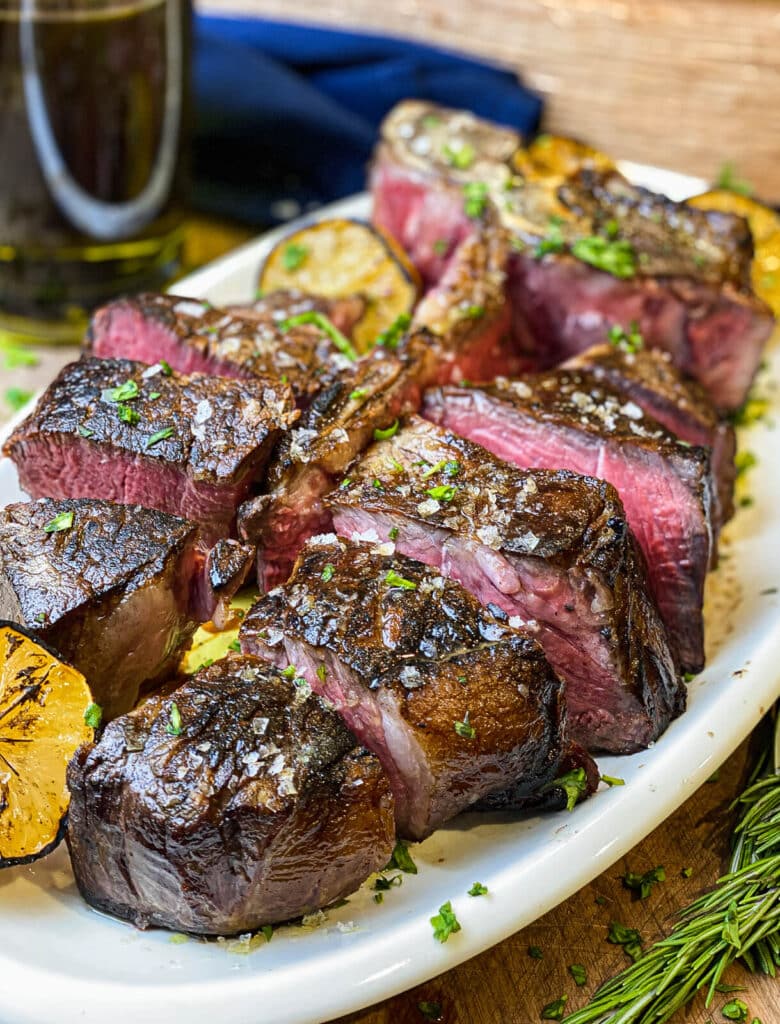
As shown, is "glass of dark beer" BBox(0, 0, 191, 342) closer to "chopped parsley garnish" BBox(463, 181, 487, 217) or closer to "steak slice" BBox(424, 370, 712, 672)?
"chopped parsley garnish" BBox(463, 181, 487, 217)

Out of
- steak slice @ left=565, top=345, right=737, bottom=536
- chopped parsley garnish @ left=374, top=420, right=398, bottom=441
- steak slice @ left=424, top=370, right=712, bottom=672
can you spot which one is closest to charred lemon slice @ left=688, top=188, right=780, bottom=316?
steak slice @ left=565, top=345, right=737, bottom=536

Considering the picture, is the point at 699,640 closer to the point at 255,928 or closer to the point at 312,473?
the point at 312,473


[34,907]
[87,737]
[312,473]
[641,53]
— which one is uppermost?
[641,53]

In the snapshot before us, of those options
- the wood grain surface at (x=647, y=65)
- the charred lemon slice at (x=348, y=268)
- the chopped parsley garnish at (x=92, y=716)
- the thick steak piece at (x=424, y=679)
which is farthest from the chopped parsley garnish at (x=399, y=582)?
the wood grain surface at (x=647, y=65)

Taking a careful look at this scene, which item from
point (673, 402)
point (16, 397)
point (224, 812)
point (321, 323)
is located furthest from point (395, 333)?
point (224, 812)

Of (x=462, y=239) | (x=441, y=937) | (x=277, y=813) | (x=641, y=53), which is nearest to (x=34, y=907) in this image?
(x=277, y=813)
